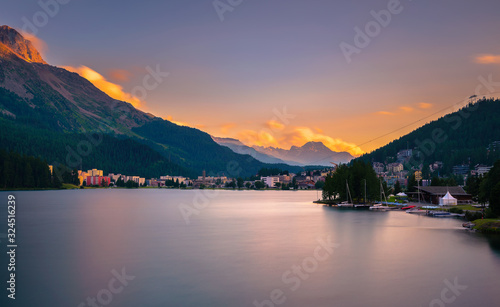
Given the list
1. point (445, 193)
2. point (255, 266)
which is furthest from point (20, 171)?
point (255, 266)

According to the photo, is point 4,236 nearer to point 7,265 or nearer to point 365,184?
point 7,265

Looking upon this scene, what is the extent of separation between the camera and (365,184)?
105 m

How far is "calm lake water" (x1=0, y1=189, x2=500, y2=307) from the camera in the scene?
25.8 meters

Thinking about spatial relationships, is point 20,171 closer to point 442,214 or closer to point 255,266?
point 442,214

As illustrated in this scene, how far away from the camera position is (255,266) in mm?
35219

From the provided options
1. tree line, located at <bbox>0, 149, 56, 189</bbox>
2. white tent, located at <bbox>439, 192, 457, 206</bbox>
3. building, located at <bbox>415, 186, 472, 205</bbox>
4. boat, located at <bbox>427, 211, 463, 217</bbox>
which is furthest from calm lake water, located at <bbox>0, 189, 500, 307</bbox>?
tree line, located at <bbox>0, 149, 56, 189</bbox>

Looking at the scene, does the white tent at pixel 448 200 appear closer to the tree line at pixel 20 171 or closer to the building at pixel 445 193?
the building at pixel 445 193

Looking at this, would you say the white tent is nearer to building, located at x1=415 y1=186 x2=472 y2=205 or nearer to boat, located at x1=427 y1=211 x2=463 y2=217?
building, located at x1=415 y1=186 x2=472 y2=205

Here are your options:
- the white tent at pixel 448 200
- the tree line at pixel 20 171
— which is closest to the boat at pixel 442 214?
the white tent at pixel 448 200

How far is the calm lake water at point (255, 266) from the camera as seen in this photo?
84.7 ft

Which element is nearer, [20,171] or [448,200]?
[448,200]

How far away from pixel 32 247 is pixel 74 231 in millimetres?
13635

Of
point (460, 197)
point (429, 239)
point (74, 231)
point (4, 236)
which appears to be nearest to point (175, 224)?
point (74, 231)

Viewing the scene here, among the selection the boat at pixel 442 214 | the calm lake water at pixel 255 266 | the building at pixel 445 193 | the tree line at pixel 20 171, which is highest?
the tree line at pixel 20 171
